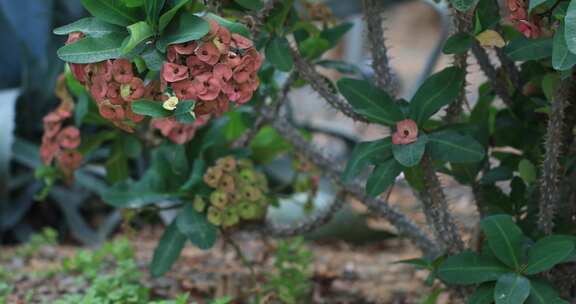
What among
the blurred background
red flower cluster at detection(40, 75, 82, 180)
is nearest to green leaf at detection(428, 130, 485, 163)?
red flower cluster at detection(40, 75, 82, 180)

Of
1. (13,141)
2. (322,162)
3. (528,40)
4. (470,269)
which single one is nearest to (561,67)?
(528,40)

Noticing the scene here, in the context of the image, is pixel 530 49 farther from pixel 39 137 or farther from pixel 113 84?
pixel 39 137

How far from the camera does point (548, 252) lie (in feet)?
4.83

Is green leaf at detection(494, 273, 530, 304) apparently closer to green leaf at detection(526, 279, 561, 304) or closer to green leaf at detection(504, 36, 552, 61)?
green leaf at detection(526, 279, 561, 304)

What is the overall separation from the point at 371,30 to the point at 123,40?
0.53 metres

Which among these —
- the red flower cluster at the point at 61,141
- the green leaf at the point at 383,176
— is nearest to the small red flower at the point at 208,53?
the green leaf at the point at 383,176

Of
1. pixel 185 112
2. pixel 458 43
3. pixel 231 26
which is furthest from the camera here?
pixel 458 43

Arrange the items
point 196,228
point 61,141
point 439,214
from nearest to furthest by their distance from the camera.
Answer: point 439,214 → point 196,228 → point 61,141

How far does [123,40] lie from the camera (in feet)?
4.42

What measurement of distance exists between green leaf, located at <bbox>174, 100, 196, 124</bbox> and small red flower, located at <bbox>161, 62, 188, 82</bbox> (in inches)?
1.4

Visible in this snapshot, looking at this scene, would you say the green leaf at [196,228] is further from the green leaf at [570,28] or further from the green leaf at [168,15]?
the green leaf at [570,28]

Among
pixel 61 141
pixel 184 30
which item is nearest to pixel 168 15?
pixel 184 30

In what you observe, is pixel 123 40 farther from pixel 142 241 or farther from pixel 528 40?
pixel 142 241

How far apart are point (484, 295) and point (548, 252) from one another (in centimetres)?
14
